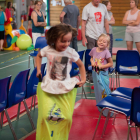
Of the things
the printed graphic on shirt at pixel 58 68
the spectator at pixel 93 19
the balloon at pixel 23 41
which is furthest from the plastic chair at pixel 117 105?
the balloon at pixel 23 41

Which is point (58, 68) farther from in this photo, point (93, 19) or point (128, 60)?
point (93, 19)

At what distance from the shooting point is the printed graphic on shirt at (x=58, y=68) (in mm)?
2189

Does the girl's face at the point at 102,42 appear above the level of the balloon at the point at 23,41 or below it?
above

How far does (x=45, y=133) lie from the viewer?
2.21 m

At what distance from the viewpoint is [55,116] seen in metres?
2.17

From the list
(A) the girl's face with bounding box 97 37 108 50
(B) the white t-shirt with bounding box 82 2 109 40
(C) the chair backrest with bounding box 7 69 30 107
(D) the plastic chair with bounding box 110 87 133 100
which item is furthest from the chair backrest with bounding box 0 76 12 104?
(B) the white t-shirt with bounding box 82 2 109 40

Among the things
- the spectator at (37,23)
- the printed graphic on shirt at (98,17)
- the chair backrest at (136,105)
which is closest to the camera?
the chair backrest at (136,105)

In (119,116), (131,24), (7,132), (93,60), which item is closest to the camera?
(7,132)

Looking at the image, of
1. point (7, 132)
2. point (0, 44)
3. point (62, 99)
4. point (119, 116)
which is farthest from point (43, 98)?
point (0, 44)

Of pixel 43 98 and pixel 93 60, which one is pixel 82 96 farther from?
pixel 43 98

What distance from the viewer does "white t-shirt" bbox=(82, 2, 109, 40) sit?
4.77 m

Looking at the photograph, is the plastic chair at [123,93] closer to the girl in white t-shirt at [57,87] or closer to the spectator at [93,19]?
the girl in white t-shirt at [57,87]

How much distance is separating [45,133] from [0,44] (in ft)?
24.2

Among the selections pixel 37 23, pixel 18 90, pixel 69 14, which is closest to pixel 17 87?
pixel 18 90
